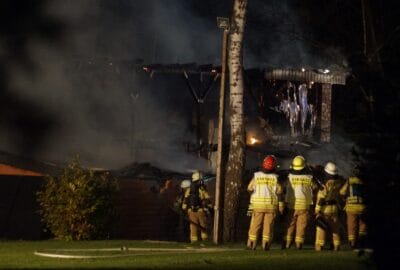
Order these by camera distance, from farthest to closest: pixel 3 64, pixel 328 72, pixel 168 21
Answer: pixel 168 21, pixel 328 72, pixel 3 64

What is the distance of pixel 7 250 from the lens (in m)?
14.4

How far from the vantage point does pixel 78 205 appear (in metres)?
16.9

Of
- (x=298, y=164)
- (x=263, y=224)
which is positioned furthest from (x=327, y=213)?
(x=263, y=224)

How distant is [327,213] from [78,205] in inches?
204

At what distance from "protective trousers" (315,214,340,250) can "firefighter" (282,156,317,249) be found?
32cm

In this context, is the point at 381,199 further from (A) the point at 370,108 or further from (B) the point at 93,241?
(B) the point at 93,241

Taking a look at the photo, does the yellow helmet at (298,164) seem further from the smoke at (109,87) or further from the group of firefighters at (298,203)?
the smoke at (109,87)

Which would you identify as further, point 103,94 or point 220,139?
point 103,94

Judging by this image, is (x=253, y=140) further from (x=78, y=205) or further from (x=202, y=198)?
(x=78, y=205)

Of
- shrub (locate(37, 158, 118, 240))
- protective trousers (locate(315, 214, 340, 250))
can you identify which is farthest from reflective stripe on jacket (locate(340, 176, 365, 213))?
shrub (locate(37, 158, 118, 240))

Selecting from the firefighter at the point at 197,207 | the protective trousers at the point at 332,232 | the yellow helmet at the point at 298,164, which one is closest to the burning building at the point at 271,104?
the firefighter at the point at 197,207

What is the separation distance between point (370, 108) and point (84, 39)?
2519 centimetres

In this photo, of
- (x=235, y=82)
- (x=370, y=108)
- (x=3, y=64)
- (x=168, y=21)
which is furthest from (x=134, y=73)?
(x=370, y=108)

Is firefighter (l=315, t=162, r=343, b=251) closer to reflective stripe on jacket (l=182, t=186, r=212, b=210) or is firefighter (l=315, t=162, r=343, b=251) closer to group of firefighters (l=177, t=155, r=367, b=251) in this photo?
group of firefighters (l=177, t=155, r=367, b=251)
